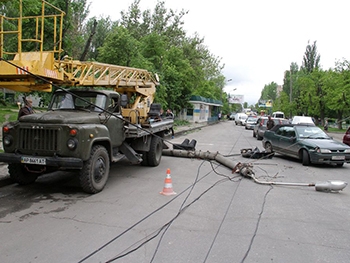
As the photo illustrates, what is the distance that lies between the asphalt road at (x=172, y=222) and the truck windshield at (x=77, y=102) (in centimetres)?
179

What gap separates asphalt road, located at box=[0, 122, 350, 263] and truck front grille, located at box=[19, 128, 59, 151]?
99 centimetres

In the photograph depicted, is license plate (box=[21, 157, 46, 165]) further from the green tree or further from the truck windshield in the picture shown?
the green tree

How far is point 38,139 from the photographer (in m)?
6.31

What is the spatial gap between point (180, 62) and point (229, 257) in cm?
3082

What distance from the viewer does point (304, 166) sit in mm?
11273

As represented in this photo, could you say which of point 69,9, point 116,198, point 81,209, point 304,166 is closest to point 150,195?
point 116,198

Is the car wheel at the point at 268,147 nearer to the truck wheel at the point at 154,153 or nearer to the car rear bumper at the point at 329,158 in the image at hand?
the car rear bumper at the point at 329,158

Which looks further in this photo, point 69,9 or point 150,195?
point 69,9

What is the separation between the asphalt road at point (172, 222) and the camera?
403 centimetres

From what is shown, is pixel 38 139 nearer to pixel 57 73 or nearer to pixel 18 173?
pixel 18 173

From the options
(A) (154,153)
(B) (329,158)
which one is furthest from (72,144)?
(B) (329,158)

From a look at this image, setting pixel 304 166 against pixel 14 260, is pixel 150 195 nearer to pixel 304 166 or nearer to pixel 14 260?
pixel 14 260

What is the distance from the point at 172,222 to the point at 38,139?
3.18 meters

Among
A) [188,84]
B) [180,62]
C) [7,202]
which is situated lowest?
[7,202]
